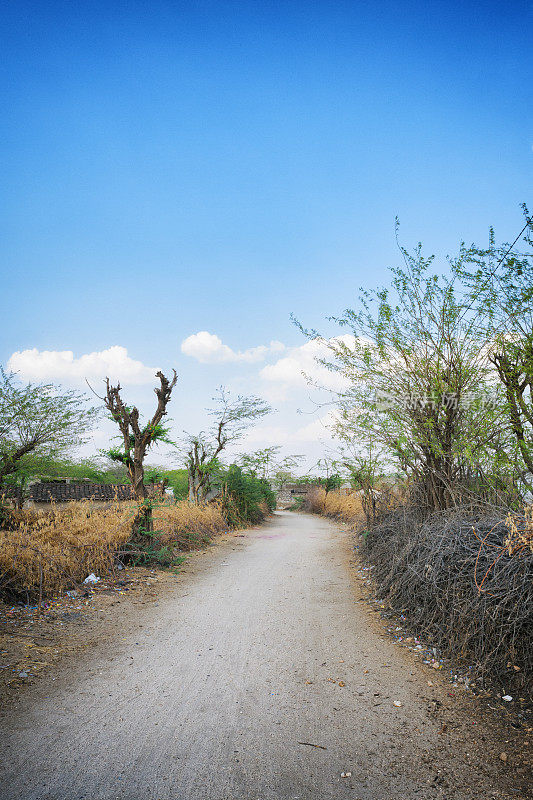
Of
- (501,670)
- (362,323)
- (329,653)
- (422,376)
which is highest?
(362,323)

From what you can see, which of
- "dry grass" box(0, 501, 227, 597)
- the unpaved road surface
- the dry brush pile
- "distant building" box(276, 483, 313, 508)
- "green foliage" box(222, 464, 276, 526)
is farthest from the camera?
"distant building" box(276, 483, 313, 508)

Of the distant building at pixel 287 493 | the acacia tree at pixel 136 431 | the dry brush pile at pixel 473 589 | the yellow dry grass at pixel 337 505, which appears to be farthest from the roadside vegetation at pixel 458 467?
the distant building at pixel 287 493

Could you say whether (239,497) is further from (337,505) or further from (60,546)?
(60,546)

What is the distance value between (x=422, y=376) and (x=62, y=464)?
16.3 metres

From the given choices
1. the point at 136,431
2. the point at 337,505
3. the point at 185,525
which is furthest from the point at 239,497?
the point at 136,431

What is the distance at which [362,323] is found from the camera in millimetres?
6254

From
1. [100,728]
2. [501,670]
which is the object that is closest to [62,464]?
[100,728]

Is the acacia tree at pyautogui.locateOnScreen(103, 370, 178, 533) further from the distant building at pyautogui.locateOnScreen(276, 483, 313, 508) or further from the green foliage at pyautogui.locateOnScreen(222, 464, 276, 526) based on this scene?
the distant building at pyautogui.locateOnScreen(276, 483, 313, 508)

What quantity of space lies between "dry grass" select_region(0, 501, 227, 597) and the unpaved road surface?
4.92 ft

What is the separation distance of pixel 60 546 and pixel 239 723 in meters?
3.94

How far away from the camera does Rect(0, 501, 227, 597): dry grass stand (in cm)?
488

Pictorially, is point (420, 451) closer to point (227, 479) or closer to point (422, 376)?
point (422, 376)

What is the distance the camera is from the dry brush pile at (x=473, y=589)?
2.97m

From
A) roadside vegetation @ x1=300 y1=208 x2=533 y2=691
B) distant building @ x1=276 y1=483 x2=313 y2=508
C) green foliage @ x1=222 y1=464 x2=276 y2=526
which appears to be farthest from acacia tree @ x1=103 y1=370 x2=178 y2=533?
distant building @ x1=276 y1=483 x2=313 y2=508
